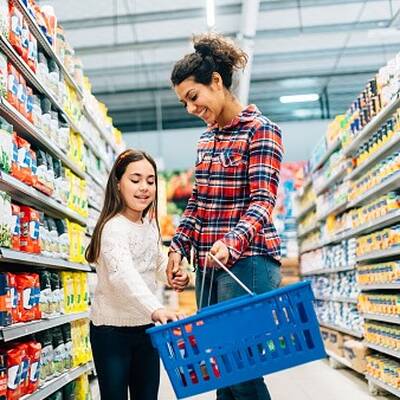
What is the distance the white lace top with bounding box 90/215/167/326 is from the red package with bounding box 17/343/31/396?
63cm

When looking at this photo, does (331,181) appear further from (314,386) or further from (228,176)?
(228,176)

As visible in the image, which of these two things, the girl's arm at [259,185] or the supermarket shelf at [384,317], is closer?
the girl's arm at [259,185]

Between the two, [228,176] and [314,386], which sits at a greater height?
[228,176]

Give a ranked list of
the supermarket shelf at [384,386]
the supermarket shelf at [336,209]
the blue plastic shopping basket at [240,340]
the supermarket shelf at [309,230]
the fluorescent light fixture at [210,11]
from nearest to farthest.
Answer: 1. the blue plastic shopping basket at [240,340]
2. the supermarket shelf at [384,386]
3. the supermarket shelf at [336,209]
4. the fluorescent light fixture at [210,11]
5. the supermarket shelf at [309,230]

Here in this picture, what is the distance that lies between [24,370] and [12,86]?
1.33 metres

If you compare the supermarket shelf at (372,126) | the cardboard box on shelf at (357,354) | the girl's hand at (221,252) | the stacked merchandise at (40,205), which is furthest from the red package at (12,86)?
the cardboard box on shelf at (357,354)

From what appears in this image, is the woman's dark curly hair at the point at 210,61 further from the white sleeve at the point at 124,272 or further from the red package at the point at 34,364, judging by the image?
the red package at the point at 34,364

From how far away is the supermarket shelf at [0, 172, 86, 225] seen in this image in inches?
110

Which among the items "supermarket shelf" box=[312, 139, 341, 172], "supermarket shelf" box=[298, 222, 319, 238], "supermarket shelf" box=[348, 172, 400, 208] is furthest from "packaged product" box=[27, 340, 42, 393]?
"supermarket shelf" box=[298, 222, 319, 238]

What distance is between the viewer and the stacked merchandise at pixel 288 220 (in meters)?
11.0

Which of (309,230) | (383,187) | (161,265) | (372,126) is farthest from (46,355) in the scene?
(309,230)

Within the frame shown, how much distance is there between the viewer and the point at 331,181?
6809mm

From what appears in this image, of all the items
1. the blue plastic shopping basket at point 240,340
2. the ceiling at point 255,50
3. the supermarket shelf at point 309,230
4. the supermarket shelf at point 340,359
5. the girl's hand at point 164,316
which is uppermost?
the ceiling at point 255,50

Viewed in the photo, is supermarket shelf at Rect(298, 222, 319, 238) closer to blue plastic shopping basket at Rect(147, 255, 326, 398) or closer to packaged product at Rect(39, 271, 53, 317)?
packaged product at Rect(39, 271, 53, 317)
